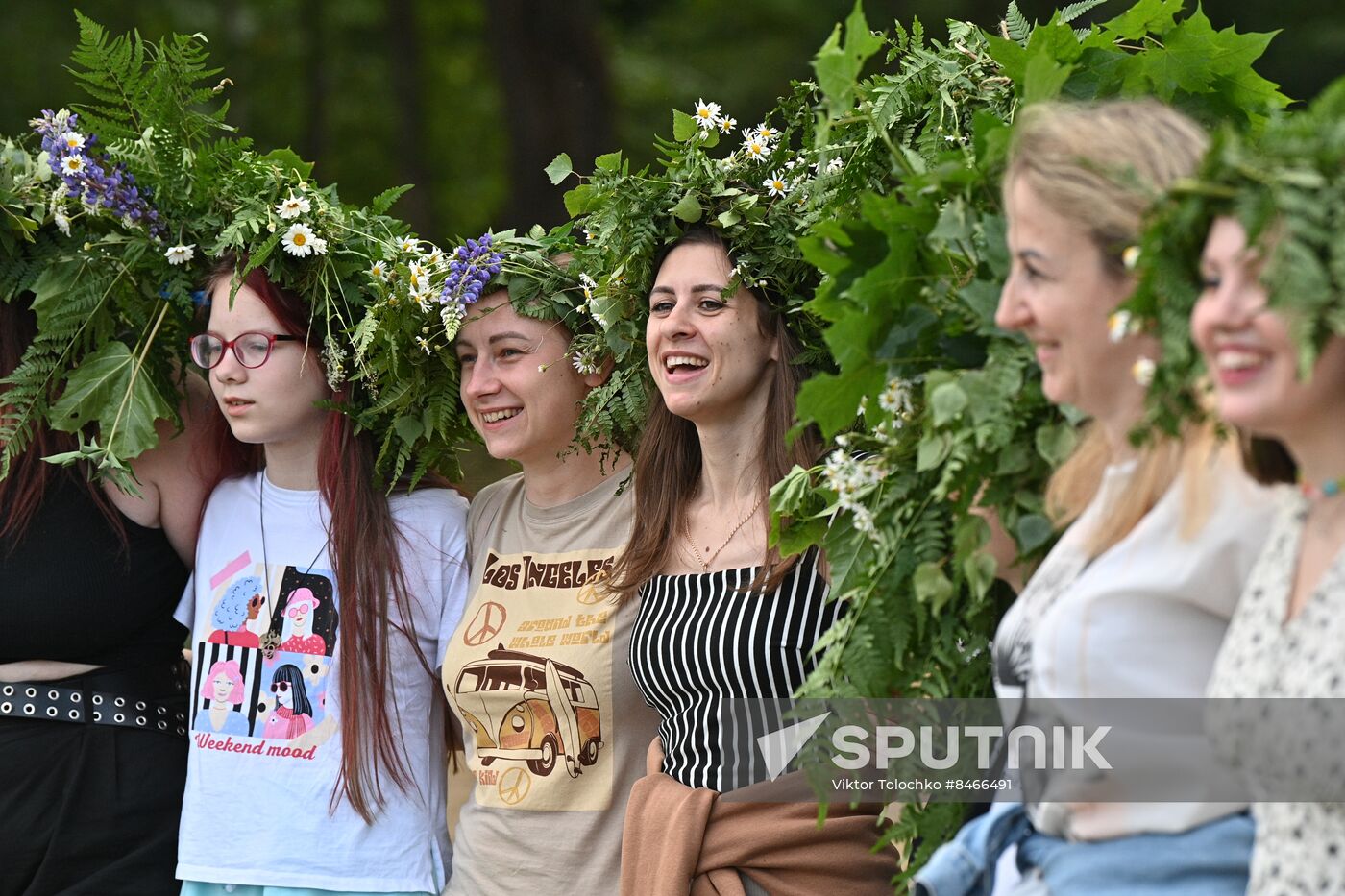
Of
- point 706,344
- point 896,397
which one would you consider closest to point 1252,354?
point 896,397

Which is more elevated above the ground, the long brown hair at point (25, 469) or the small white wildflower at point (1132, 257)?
the long brown hair at point (25, 469)

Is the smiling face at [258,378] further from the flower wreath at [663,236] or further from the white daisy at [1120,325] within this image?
the white daisy at [1120,325]

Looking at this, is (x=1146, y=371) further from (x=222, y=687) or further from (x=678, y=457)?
(x=222, y=687)

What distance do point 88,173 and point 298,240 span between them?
1.72 ft

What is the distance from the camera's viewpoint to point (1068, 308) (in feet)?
6.39

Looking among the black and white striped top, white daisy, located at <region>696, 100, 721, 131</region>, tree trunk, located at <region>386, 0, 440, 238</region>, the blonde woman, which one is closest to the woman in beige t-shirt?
the black and white striped top

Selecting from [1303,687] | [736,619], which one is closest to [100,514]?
[736,619]

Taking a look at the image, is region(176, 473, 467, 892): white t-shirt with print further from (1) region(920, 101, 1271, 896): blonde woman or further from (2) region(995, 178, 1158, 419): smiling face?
(2) region(995, 178, 1158, 419): smiling face

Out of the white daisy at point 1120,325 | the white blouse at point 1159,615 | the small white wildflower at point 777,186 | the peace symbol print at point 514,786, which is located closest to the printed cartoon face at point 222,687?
the peace symbol print at point 514,786

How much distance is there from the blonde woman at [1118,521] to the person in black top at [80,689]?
2442 millimetres

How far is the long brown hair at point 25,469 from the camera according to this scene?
12.0 ft

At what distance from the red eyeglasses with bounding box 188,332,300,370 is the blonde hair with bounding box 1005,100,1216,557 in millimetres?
2169

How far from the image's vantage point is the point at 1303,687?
1640 millimetres

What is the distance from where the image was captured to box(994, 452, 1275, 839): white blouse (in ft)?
6.18
